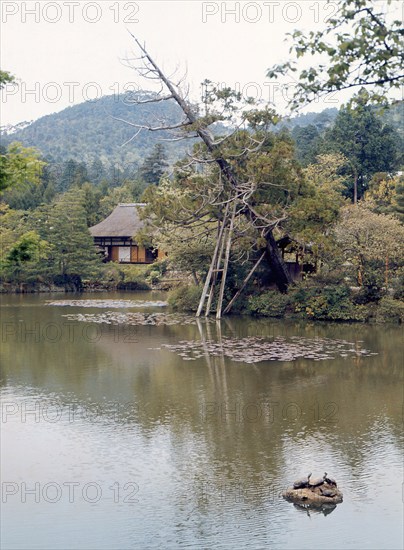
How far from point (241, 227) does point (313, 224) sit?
2531 mm

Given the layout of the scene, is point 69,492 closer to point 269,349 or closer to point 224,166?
point 269,349

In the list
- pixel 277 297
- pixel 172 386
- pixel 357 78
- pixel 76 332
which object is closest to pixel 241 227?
pixel 277 297

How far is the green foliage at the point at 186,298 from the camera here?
2544cm

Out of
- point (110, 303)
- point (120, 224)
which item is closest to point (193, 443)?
point (110, 303)

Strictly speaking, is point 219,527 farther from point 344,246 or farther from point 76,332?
point 344,246

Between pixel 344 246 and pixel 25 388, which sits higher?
pixel 344 246

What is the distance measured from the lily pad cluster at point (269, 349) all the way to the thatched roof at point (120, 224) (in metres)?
22.9

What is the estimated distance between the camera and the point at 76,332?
66.6ft

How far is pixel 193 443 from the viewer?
396 inches

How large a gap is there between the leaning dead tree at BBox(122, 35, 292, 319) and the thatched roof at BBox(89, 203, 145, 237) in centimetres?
1685

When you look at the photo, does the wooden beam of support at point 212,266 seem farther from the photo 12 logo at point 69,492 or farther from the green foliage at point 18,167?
the green foliage at point 18,167

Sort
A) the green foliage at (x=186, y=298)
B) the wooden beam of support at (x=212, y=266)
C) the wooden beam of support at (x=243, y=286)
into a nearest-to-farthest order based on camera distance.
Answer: the wooden beam of support at (x=212, y=266) < the wooden beam of support at (x=243, y=286) < the green foliage at (x=186, y=298)

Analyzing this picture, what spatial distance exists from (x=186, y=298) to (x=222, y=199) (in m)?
3.71

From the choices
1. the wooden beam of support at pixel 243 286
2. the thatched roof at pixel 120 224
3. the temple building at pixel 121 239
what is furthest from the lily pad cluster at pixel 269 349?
the temple building at pixel 121 239
